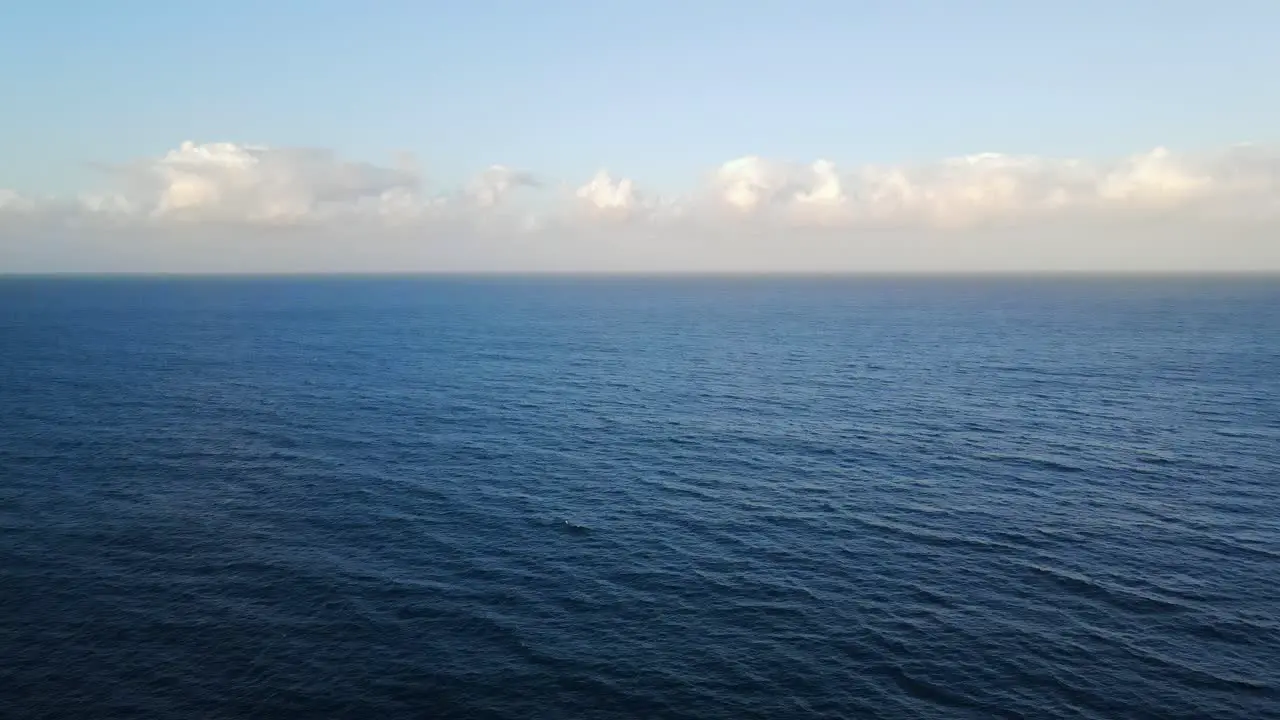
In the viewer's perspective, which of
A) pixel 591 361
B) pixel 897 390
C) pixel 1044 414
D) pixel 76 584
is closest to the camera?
pixel 76 584

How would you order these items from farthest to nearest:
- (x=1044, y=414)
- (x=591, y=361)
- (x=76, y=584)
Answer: (x=591, y=361) → (x=1044, y=414) → (x=76, y=584)

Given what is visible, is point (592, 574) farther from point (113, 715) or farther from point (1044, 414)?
point (1044, 414)

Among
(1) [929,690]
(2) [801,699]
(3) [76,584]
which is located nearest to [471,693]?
(2) [801,699]

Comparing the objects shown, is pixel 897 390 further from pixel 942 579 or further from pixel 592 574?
pixel 592 574

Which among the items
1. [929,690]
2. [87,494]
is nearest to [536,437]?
[87,494]

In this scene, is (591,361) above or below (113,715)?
above

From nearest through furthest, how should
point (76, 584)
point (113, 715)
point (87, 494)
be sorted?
point (113, 715), point (76, 584), point (87, 494)

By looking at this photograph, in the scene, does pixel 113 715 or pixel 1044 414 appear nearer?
pixel 113 715
